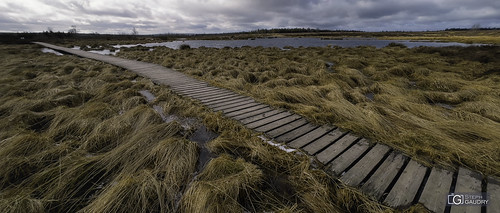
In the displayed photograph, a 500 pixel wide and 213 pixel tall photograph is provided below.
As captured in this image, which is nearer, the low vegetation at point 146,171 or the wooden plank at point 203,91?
the low vegetation at point 146,171

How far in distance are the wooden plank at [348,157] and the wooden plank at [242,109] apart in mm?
2533

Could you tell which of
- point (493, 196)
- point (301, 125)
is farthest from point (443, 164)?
point (301, 125)

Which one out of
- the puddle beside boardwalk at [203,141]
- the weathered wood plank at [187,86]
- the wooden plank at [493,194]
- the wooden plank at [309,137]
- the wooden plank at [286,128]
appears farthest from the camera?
the weathered wood plank at [187,86]

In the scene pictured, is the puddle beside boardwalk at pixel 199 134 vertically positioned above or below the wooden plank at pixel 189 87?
below

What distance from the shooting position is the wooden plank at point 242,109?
15.7ft

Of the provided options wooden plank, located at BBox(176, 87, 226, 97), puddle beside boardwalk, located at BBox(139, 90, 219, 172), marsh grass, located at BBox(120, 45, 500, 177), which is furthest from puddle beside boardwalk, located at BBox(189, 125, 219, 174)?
wooden plank, located at BBox(176, 87, 226, 97)

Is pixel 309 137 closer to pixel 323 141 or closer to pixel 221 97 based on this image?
Result: pixel 323 141

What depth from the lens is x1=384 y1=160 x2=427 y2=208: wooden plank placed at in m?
2.16

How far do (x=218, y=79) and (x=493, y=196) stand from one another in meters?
7.99

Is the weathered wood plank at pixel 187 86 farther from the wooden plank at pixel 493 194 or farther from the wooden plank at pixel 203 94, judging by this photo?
the wooden plank at pixel 493 194

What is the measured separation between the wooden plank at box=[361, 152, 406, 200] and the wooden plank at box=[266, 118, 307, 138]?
5.36ft

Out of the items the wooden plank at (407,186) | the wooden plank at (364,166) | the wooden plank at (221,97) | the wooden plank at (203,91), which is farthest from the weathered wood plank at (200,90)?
the wooden plank at (407,186)

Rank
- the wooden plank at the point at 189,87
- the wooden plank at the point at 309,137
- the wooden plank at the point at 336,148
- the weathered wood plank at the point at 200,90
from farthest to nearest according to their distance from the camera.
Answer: the wooden plank at the point at 189,87 → the weathered wood plank at the point at 200,90 → the wooden plank at the point at 309,137 → the wooden plank at the point at 336,148

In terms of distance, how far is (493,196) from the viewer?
214cm
